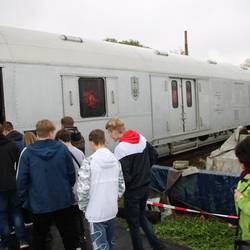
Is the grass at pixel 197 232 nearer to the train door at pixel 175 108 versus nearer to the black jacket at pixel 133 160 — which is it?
the black jacket at pixel 133 160

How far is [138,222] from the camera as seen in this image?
4.75 m

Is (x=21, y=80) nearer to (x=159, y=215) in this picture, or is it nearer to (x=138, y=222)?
(x=159, y=215)

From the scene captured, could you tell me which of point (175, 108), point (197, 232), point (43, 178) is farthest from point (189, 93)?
point (43, 178)

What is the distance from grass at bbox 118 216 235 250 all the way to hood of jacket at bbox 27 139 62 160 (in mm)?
2197

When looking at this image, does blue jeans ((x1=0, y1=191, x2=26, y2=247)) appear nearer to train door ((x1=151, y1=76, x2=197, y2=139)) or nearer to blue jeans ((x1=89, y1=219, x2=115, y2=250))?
blue jeans ((x1=89, y1=219, x2=115, y2=250))

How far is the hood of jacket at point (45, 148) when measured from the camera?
4.25 meters

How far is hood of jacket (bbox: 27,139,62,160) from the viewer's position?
425 cm

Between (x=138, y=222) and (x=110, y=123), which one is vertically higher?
(x=110, y=123)

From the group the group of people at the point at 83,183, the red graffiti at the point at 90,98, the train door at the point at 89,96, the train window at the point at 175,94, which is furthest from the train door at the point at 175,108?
the group of people at the point at 83,183

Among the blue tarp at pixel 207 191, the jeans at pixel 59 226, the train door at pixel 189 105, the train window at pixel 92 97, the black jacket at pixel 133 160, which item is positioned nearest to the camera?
the jeans at pixel 59 226

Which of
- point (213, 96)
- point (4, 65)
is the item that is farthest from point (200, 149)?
point (4, 65)

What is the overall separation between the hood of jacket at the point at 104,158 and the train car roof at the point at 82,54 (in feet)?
12.5

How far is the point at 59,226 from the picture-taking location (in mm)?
4574

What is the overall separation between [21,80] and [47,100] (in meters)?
0.68
